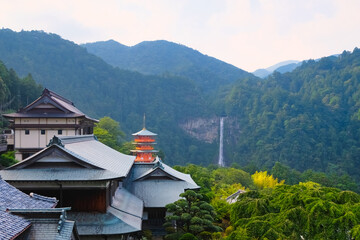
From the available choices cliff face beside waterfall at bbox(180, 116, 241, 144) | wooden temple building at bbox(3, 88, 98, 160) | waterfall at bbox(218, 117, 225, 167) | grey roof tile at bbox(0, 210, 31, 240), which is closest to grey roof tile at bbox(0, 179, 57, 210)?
grey roof tile at bbox(0, 210, 31, 240)

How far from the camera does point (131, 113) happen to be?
124938 mm

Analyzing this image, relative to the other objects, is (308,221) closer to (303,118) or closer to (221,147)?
(303,118)

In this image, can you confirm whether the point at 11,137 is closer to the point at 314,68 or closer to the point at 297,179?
the point at 297,179

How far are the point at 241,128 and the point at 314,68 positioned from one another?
1721 inches

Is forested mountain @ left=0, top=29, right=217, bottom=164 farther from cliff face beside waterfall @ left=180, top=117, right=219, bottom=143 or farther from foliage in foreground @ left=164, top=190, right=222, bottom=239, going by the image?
foliage in foreground @ left=164, top=190, right=222, bottom=239

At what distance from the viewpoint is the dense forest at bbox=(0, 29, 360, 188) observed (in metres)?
99.0

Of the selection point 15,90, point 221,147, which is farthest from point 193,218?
point 221,147

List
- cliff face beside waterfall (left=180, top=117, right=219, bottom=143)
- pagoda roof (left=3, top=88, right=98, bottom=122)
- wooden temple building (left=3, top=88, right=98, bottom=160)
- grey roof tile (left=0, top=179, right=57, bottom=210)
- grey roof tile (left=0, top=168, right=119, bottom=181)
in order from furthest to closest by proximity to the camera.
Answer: cliff face beside waterfall (left=180, top=117, right=219, bottom=143) < pagoda roof (left=3, top=88, right=98, bottom=122) < wooden temple building (left=3, top=88, right=98, bottom=160) < grey roof tile (left=0, top=168, right=119, bottom=181) < grey roof tile (left=0, top=179, right=57, bottom=210)

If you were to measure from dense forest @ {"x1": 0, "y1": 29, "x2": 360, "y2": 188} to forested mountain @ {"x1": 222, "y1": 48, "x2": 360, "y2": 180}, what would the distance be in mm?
290

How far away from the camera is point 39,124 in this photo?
30984 mm

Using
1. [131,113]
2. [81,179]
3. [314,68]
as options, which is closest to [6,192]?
[81,179]

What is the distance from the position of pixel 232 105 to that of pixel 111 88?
1734 inches

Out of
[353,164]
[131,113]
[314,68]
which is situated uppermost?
[314,68]

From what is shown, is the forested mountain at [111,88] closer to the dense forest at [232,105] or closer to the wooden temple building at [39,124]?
the dense forest at [232,105]
